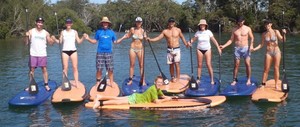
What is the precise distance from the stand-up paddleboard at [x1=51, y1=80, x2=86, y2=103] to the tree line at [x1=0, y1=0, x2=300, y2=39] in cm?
3740

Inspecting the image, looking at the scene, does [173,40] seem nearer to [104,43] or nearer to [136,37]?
[136,37]

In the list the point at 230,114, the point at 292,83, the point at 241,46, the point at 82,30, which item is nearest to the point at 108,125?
the point at 230,114

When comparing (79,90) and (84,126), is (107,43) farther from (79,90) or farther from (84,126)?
(84,126)

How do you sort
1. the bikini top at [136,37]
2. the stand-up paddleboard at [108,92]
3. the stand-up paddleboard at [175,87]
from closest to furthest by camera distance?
1. the stand-up paddleboard at [108,92]
2. the bikini top at [136,37]
3. the stand-up paddleboard at [175,87]

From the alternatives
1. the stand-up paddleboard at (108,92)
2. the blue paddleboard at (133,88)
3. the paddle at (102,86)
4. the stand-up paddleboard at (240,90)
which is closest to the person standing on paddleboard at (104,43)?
the paddle at (102,86)

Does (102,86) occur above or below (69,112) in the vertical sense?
above

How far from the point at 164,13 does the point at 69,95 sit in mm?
87132

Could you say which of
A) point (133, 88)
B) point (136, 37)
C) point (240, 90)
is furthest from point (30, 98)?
point (240, 90)

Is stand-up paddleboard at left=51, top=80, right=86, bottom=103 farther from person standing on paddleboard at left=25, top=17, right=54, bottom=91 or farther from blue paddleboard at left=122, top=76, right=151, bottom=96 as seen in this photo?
blue paddleboard at left=122, top=76, right=151, bottom=96

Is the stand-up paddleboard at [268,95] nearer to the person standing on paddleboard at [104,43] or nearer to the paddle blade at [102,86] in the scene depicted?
the paddle blade at [102,86]

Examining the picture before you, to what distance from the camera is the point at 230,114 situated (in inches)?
454

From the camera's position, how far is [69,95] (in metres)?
12.9

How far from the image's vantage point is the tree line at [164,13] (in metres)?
69.5

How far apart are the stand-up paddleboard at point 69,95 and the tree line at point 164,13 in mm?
37396
